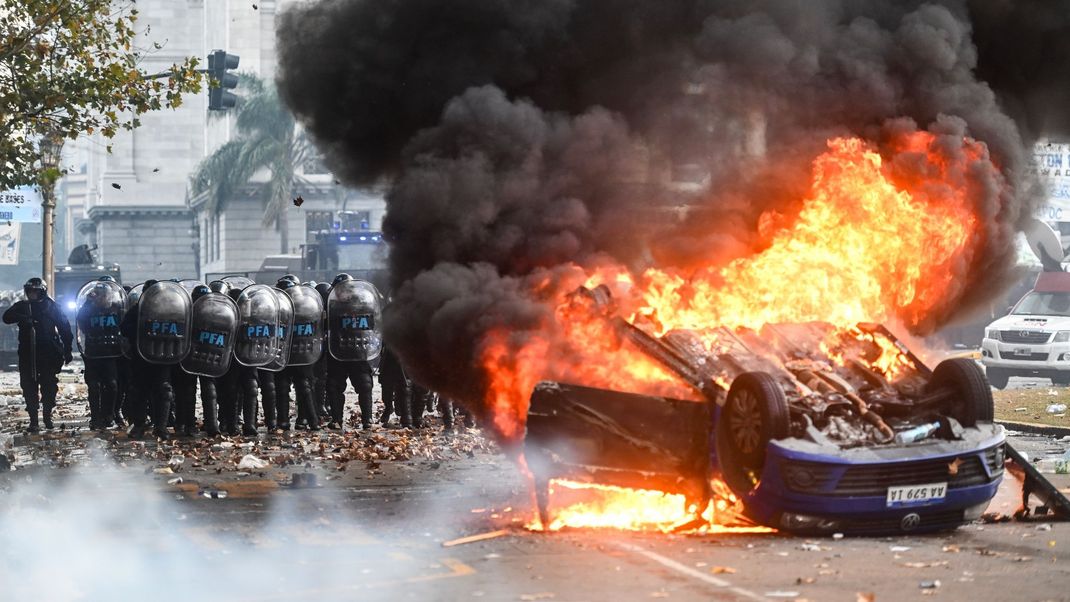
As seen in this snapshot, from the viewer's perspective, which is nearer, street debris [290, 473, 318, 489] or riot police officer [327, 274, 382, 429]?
street debris [290, 473, 318, 489]

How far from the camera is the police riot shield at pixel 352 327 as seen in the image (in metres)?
19.0

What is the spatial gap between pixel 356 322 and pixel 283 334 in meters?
0.98

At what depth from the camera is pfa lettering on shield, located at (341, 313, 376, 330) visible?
1898cm

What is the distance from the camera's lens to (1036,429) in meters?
18.7

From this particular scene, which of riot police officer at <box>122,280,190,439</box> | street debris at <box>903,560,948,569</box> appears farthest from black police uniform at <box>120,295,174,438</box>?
street debris at <box>903,560,948,569</box>

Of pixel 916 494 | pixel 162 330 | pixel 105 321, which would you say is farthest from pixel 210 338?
pixel 916 494

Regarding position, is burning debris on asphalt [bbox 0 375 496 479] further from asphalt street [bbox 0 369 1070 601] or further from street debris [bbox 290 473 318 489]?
asphalt street [bbox 0 369 1070 601]

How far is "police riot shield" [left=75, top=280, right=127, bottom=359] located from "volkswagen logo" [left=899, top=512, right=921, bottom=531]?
1232cm

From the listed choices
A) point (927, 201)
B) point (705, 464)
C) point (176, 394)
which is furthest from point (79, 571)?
point (176, 394)

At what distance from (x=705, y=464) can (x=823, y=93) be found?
5050mm

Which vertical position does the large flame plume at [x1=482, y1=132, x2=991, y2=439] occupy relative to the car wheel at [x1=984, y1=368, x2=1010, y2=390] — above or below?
above

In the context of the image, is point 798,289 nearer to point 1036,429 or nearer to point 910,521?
point 910,521

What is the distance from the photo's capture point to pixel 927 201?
488 inches

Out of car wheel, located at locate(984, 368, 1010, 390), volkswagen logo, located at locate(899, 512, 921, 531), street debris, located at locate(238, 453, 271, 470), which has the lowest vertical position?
car wheel, located at locate(984, 368, 1010, 390)
